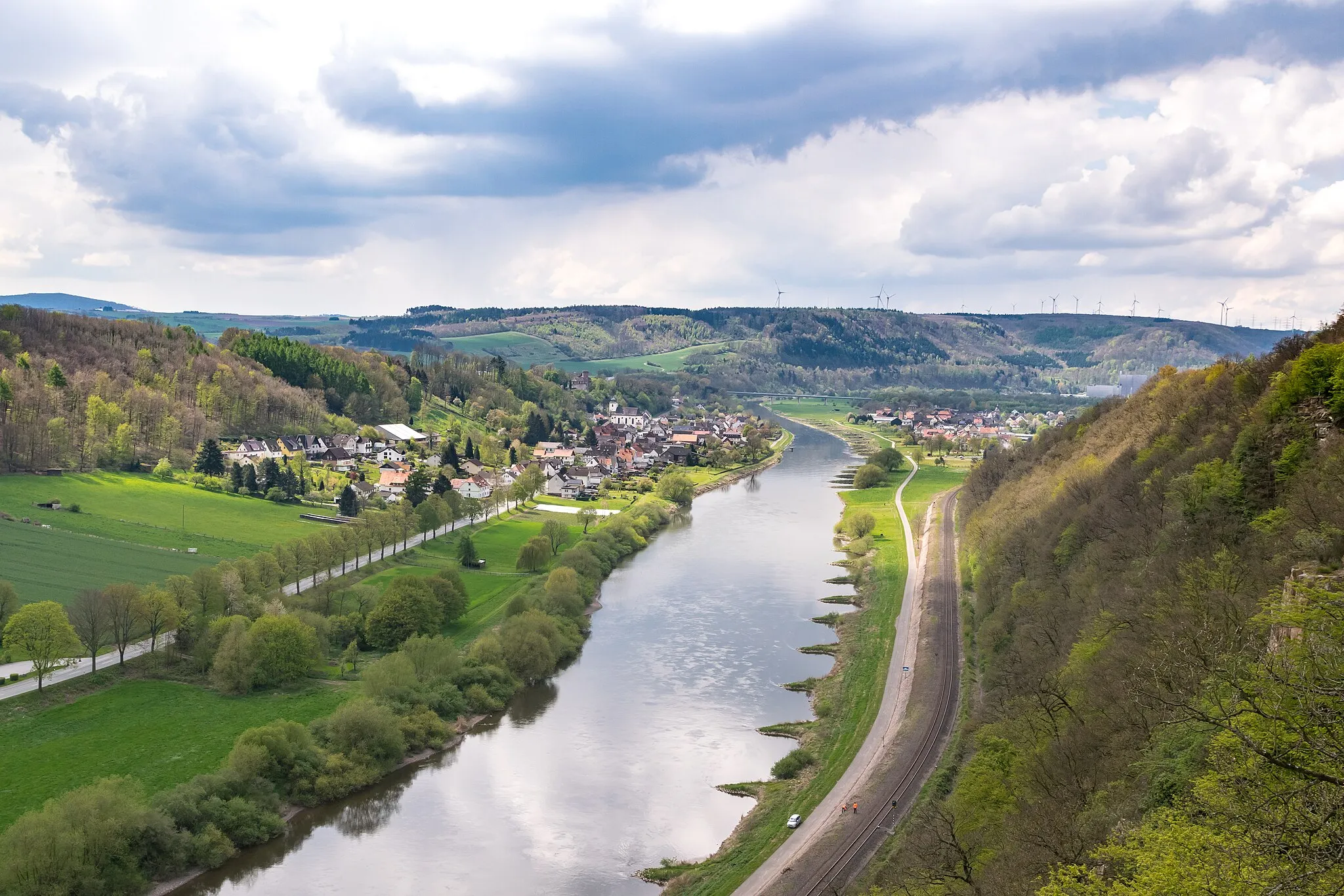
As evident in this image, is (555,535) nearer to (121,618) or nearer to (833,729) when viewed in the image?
(121,618)

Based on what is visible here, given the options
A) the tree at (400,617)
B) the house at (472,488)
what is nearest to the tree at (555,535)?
the house at (472,488)

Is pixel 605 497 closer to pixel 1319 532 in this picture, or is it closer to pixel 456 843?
pixel 456 843

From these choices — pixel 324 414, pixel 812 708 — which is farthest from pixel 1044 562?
pixel 324 414

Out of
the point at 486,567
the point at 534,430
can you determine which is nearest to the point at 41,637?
the point at 486,567

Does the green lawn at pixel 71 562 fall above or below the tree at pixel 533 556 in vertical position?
above

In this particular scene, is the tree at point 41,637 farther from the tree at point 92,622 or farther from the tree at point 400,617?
the tree at point 400,617

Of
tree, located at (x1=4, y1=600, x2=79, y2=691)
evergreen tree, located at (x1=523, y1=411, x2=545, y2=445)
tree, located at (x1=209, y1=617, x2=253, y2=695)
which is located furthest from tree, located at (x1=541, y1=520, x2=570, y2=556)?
evergreen tree, located at (x1=523, y1=411, x2=545, y2=445)
